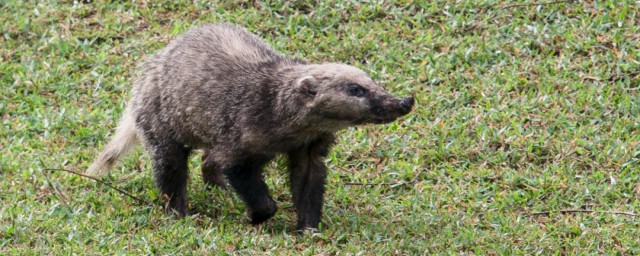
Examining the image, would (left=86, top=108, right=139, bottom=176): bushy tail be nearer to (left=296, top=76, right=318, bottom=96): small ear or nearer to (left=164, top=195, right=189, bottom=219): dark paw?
(left=164, top=195, right=189, bottom=219): dark paw

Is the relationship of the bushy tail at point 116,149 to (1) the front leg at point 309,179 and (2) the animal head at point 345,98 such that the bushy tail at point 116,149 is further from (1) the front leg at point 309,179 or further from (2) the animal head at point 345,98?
(2) the animal head at point 345,98

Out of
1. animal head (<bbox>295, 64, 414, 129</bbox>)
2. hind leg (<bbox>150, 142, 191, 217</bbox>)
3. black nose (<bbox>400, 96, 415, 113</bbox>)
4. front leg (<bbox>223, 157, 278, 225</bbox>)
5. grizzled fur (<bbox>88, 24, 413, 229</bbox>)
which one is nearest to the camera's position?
black nose (<bbox>400, 96, 415, 113</bbox>)

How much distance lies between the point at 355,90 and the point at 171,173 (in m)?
1.74

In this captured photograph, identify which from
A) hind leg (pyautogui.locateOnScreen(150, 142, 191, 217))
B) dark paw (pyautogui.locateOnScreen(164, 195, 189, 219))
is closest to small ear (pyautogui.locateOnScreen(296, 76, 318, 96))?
hind leg (pyautogui.locateOnScreen(150, 142, 191, 217))

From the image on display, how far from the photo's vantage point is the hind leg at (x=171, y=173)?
8438 millimetres

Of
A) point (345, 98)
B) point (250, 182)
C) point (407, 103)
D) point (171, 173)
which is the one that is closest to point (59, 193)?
point (171, 173)

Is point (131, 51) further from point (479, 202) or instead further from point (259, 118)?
point (479, 202)

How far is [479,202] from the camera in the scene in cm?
842

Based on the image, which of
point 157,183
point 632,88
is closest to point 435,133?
point 632,88

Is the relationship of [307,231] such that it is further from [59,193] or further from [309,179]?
[59,193]

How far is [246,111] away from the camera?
786 centimetres

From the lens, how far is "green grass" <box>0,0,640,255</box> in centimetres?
775

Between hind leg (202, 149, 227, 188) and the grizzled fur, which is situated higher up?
the grizzled fur

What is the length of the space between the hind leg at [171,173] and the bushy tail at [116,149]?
41 centimetres
